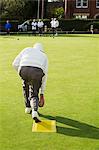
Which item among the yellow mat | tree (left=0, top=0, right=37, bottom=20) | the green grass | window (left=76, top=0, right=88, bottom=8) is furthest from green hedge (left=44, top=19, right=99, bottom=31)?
the yellow mat

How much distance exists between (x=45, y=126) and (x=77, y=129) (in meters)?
0.57

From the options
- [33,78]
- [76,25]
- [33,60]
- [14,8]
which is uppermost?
[33,60]

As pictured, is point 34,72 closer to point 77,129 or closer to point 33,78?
point 33,78

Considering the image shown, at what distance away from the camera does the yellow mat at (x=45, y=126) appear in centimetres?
765

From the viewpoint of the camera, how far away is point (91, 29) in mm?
45094

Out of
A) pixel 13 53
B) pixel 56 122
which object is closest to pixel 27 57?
pixel 56 122

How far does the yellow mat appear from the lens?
7.65m

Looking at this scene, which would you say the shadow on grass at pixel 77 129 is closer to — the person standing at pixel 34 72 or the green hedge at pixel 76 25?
the person standing at pixel 34 72

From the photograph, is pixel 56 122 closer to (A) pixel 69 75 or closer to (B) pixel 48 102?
(B) pixel 48 102

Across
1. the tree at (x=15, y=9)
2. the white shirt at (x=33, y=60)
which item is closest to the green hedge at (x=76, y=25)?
the tree at (x=15, y=9)

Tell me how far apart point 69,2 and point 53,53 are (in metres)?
38.9

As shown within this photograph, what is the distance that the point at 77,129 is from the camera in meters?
7.78

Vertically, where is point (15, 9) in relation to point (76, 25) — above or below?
above

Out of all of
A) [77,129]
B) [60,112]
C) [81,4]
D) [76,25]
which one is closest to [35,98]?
[77,129]
